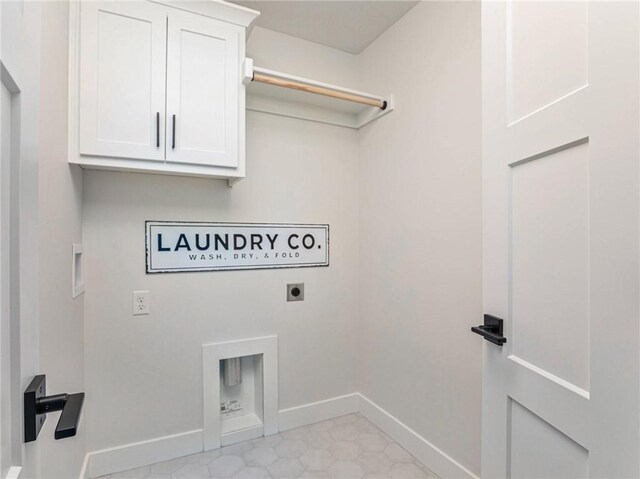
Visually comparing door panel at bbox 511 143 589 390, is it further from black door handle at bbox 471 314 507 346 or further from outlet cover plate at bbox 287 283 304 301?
outlet cover plate at bbox 287 283 304 301

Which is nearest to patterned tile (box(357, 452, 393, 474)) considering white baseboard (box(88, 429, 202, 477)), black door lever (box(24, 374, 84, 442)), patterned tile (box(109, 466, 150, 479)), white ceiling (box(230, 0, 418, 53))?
white baseboard (box(88, 429, 202, 477))

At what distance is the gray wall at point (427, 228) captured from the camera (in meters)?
1.67

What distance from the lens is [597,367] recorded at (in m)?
0.76

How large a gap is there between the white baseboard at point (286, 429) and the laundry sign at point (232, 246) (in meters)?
0.96

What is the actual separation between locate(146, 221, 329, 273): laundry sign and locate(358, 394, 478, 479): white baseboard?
106 cm

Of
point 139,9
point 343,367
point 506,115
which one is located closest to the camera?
point 506,115

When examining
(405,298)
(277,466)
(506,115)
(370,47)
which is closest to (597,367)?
(506,115)

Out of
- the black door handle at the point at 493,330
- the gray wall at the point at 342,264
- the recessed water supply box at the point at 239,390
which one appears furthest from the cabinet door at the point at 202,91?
the black door handle at the point at 493,330

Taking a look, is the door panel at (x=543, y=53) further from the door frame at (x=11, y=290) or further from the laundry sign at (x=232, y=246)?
the laundry sign at (x=232, y=246)

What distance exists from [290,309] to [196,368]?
2.17 feet

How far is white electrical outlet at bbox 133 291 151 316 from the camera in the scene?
1902 millimetres

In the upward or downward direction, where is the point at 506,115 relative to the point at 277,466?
upward

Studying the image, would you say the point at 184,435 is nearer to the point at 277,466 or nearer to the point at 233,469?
the point at 233,469

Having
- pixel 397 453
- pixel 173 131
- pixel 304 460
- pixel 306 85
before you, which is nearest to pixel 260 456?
pixel 304 460
